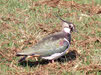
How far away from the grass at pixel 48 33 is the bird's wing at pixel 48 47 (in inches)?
12.6

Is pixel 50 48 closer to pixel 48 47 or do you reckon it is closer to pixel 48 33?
pixel 48 47

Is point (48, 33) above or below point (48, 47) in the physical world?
below

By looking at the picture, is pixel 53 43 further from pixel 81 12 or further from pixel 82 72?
pixel 81 12

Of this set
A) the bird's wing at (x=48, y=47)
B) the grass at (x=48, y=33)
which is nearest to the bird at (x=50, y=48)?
the bird's wing at (x=48, y=47)

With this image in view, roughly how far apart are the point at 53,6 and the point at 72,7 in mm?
585

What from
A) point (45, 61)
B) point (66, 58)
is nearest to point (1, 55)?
point (45, 61)

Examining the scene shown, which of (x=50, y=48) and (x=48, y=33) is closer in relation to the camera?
(x=50, y=48)

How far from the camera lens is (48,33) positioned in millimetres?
8531

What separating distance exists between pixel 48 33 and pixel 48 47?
1.78 meters

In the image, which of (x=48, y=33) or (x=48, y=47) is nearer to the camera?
(x=48, y=47)

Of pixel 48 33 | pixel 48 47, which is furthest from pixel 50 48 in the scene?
pixel 48 33

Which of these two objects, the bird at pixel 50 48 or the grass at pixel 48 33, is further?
the grass at pixel 48 33

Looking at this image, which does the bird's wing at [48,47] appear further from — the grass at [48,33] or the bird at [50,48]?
the grass at [48,33]

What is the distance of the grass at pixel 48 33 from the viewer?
22.2 ft
